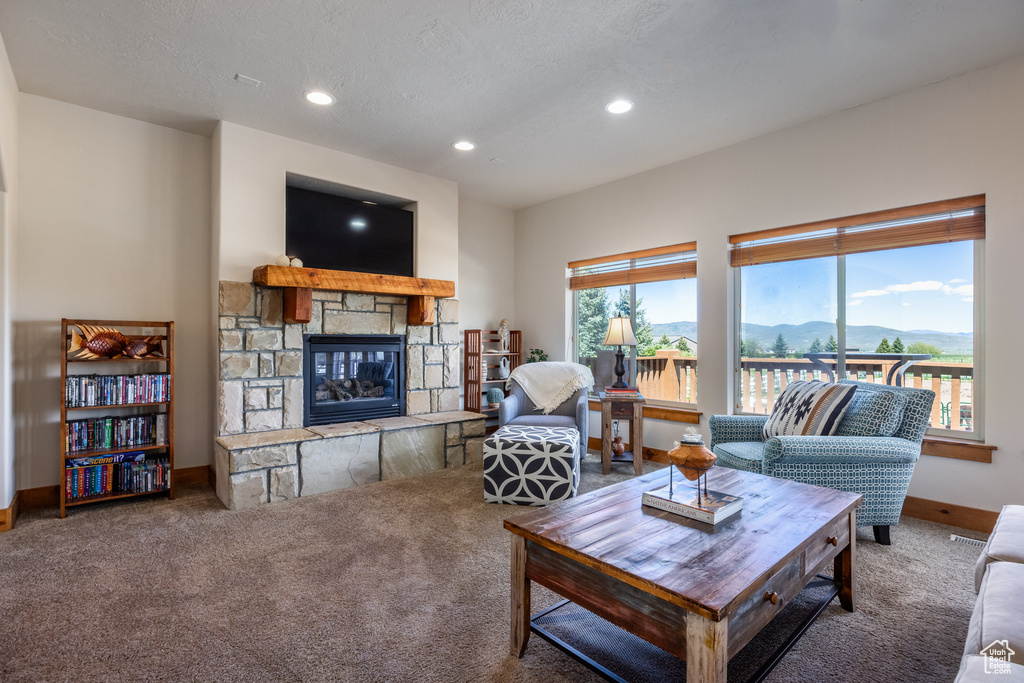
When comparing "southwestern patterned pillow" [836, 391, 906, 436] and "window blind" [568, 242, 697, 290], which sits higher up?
"window blind" [568, 242, 697, 290]

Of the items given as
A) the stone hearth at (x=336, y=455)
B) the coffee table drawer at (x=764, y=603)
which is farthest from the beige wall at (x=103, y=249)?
the coffee table drawer at (x=764, y=603)

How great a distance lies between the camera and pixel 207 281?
3723 mm

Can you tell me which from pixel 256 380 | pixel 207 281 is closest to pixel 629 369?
pixel 256 380

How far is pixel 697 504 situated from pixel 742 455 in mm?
1224

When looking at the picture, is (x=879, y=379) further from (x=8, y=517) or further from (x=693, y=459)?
(x=8, y=517)

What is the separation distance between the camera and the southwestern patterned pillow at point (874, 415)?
2.59 metres

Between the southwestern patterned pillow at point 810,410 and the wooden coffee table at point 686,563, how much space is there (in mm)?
849

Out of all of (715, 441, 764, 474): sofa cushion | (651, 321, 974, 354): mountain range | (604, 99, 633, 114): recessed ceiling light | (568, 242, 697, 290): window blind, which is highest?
(604, 99, 633, 114): recessed ceiling light

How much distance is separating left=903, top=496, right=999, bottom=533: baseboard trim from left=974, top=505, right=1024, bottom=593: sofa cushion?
147 cm

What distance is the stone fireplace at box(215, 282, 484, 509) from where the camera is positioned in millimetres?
3229

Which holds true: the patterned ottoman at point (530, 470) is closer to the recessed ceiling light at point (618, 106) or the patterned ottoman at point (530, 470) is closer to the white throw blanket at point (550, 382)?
the white throw blanket at point (550, 382)

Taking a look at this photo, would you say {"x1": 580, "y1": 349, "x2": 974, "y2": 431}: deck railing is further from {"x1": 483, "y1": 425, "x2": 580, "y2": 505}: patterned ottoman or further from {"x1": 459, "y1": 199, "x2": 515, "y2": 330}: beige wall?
{"x1": 483, "y1": 425, "x2": 580, "y2": 505}: patterned ottoman

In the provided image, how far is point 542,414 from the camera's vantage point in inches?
164

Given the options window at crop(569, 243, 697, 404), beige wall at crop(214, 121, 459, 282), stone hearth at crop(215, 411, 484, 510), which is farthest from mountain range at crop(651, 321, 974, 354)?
beige wall at crop(214, 121, 459, 282)
